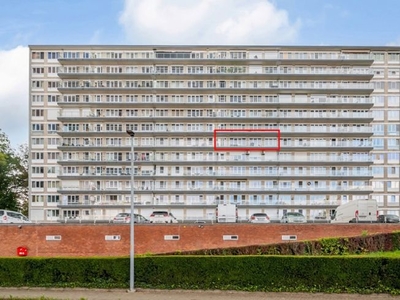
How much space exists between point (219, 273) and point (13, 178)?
60161 mm

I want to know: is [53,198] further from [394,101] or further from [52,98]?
[394,101]

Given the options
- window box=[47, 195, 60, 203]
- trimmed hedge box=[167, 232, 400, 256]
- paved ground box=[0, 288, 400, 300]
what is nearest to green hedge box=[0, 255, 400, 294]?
paved ground box=[0, 288, 400, 300]

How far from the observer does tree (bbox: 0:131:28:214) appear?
70.0 meters

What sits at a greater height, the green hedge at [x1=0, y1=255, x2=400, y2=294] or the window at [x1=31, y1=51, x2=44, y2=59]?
the window at [x1=31, y1=51, x2=44, y2=59]

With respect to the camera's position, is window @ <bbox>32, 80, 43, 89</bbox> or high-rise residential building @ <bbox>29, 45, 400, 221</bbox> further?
window @ <bbox>32, 80, 43, 89</bbox>

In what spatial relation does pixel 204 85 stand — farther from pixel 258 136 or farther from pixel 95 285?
pixel 95 285

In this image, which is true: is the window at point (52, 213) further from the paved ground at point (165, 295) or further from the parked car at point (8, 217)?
the paved ground at point (165, 295)

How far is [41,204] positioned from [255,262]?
49234 mm

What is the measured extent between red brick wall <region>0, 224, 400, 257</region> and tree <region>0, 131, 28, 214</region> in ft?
128

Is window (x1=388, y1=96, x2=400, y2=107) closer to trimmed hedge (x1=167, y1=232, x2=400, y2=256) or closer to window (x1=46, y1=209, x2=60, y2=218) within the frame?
trimmed hedge (x1=167, y1=232, x2=400, y2=256)

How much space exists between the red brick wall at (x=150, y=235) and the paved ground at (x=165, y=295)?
12.4 meters

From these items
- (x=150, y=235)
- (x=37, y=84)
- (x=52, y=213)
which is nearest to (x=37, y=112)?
(x=37, y=84)

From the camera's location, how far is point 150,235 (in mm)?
34094

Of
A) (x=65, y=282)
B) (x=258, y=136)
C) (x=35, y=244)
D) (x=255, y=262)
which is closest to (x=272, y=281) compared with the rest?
(x=255, y=262)
